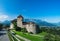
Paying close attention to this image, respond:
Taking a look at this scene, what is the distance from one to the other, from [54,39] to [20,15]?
7667 centimetres

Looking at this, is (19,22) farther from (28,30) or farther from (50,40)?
(50,40)

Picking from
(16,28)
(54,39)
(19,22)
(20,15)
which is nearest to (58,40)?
(54,39)

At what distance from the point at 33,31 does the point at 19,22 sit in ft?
79.0

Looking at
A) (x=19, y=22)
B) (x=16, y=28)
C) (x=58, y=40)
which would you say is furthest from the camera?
(x=19, y=22)

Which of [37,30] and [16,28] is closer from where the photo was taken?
[37,30]

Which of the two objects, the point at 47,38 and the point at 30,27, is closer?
the point at 47,38

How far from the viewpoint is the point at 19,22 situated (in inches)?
3620

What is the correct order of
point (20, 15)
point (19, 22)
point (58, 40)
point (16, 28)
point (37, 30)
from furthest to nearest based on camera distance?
point (20, 15) < point (19, 22) < point (16, 28) < point (37, 30) < point (58, 40)

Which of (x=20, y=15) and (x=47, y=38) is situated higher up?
(x=20, y=15)

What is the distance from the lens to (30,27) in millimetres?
71625

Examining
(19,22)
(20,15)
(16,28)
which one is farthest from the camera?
(20,15)

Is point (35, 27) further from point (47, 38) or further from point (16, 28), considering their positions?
point (47, 38)

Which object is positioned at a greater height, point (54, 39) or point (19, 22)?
point (19, 22)

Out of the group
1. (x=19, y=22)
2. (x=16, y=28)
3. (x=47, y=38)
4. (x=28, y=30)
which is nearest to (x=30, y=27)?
Answer: (x=28, y=30)
